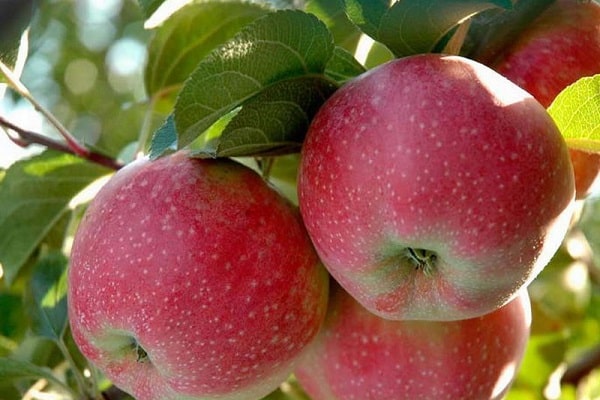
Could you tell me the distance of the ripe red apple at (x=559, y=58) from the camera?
99 cm

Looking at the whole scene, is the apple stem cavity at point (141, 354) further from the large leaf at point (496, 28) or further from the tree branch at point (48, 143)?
the large leaf at point (496, 28)

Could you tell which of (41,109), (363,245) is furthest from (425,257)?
(41,109)

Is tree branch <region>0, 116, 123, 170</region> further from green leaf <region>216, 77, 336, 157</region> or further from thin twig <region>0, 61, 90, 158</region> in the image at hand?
green leaf <region>216, 77, 336, 157</region>

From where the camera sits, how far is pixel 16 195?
125 cm

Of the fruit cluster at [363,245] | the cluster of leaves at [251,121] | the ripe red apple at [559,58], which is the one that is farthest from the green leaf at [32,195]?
the ripe red apple at [559,58]

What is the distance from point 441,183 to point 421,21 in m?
0.19

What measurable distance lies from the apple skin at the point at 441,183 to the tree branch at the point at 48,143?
0.44 meters

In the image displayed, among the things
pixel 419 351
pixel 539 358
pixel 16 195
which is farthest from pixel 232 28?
pixel 539 358

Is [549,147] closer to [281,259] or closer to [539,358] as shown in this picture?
[281,259]

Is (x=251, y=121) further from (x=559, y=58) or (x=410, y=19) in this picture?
(x=559, y=58)

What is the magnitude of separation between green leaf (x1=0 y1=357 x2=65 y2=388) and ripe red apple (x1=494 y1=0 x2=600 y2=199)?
2.32 ft

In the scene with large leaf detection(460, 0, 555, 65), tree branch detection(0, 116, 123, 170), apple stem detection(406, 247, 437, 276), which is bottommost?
apple stem detection(406, 247, 437, 276)

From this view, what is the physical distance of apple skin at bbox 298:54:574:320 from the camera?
2.63 feet

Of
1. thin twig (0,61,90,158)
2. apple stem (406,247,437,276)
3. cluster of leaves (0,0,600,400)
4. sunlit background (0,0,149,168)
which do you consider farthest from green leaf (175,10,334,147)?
sunlit background (0,0,149,168)
